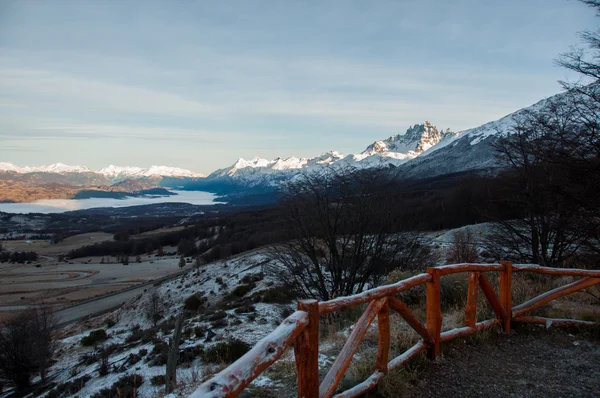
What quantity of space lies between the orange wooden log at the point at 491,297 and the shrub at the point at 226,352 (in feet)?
20.7

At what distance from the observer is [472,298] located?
5.44 metres

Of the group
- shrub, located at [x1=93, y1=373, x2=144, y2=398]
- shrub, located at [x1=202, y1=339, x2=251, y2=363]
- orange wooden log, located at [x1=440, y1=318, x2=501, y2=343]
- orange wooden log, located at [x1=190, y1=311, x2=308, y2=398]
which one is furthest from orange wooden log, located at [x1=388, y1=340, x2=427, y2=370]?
shrub, located at [x1=93, y1=373, x2=144, y2=398]

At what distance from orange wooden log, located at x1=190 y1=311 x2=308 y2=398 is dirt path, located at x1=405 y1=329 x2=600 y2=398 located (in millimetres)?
2110

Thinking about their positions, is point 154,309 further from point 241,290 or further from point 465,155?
point 465,155

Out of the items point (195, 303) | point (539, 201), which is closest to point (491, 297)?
point (539, 201)

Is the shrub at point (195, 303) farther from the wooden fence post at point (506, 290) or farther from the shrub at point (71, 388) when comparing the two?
the wooden fence post at point (506, 290)

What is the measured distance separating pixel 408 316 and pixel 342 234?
8.60 metres

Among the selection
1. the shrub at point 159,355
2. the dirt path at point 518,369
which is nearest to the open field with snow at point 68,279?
the shrub at point 159,355

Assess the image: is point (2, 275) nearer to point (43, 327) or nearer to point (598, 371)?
point (43, 327)

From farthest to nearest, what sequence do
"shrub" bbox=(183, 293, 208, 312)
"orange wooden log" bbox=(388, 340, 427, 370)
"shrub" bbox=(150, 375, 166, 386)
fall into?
"shrub" bbox=(183, 293, 208, 312), "shrub" bbox=(150, 375, 166, 386), "orange wooden log" bbox=(388, 340, 427, 370)

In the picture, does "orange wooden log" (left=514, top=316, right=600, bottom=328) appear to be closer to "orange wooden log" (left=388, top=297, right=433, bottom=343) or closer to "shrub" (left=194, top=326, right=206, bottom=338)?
"orange wooden log" (left=388, top=297, right=433, bottom=343)

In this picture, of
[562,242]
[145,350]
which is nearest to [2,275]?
[145,350]

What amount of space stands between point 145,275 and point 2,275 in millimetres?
34015

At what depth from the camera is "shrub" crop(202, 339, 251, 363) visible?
31.0ft
